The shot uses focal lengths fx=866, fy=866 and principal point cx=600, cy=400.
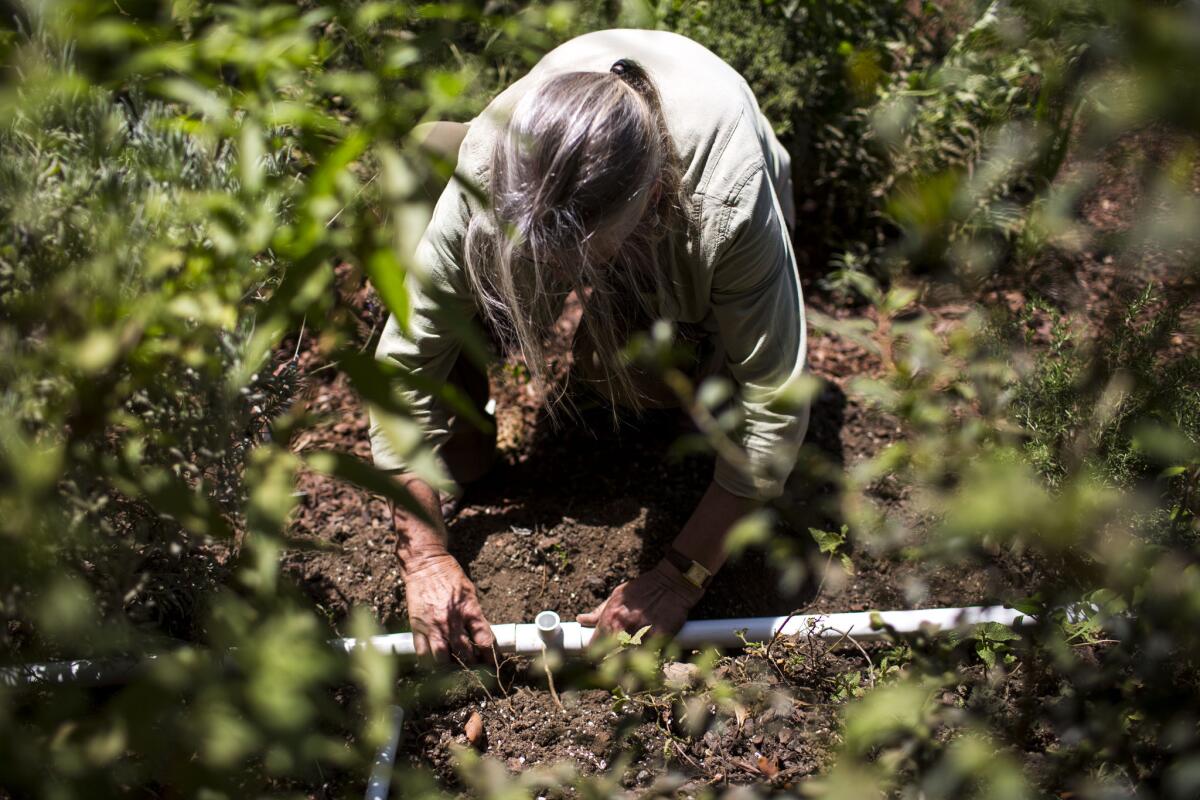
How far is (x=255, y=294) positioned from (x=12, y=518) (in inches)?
26.1

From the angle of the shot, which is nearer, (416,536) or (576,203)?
(576,203)

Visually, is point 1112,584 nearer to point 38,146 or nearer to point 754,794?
point 754,794

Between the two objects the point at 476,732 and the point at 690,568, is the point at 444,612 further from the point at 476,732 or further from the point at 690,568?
the point at 690,568

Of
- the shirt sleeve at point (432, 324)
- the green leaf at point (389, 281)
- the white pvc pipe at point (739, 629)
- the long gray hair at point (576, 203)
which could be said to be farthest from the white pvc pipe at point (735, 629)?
the green leaf at point (389, 281)

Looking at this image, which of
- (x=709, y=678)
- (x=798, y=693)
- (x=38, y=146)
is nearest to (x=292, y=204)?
(x=38, y=146)

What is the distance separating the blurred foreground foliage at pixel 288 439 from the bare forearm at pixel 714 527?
0.22 m

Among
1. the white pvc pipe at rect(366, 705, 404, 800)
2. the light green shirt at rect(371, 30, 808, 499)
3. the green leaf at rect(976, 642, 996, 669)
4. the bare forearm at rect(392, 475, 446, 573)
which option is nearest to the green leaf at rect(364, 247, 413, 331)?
the light green shirt at rect(371, 30, 808, 499)

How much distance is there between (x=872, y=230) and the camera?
9.34 ft

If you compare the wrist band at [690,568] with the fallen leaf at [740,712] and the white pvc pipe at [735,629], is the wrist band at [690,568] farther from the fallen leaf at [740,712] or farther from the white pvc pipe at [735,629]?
the fallen leaf at [740,712]

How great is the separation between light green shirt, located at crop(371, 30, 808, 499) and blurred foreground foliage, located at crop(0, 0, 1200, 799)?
0.81 ft

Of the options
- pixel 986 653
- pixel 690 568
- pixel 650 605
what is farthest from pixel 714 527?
pixel 986 653

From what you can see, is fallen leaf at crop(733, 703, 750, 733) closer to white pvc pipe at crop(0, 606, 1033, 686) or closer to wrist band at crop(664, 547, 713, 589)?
white pvc pipe at crop(0, 606, 1033, 686)

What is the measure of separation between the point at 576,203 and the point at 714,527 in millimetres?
808

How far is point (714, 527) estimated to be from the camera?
186 centimetres
